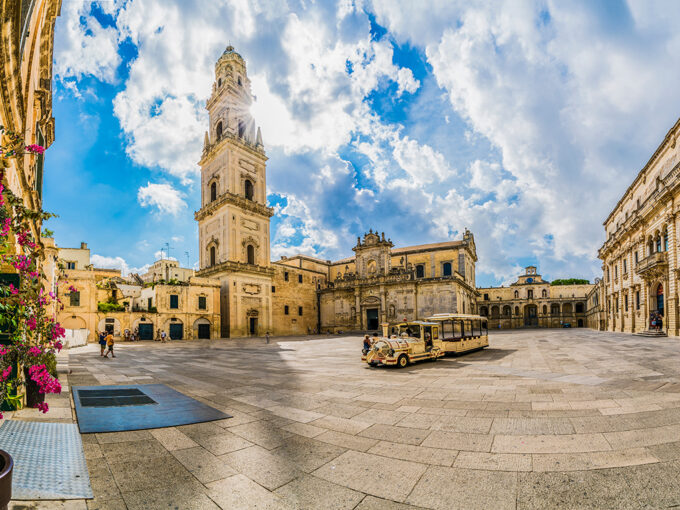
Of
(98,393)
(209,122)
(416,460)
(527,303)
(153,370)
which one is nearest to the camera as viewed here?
(416,460)

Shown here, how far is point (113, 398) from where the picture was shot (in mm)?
7688

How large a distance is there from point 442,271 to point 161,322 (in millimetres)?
35512

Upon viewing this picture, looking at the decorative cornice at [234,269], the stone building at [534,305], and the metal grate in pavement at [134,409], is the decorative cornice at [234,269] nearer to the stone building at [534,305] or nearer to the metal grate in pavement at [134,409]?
the metal grate in pavement at [134,409]

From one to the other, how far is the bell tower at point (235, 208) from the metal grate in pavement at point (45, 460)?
30755 millimetres

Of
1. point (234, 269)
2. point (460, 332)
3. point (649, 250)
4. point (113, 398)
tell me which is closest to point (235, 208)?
point (234, 269)

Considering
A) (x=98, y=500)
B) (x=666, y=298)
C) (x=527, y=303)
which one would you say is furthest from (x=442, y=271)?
(x=98, y=500)

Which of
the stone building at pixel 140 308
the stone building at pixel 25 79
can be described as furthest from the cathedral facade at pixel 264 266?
the stone building at pixel 25 79

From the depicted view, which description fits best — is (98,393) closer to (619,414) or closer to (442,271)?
(619,414)

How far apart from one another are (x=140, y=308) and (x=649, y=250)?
4446 cm

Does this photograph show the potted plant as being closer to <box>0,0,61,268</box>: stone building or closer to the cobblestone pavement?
<box>0,0,61,268</box>: stone building

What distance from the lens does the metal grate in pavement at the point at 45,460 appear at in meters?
3.38

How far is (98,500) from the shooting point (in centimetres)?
340

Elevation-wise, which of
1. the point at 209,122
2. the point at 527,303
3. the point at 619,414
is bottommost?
the point at 527,303

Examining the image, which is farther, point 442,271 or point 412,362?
point 442,271
